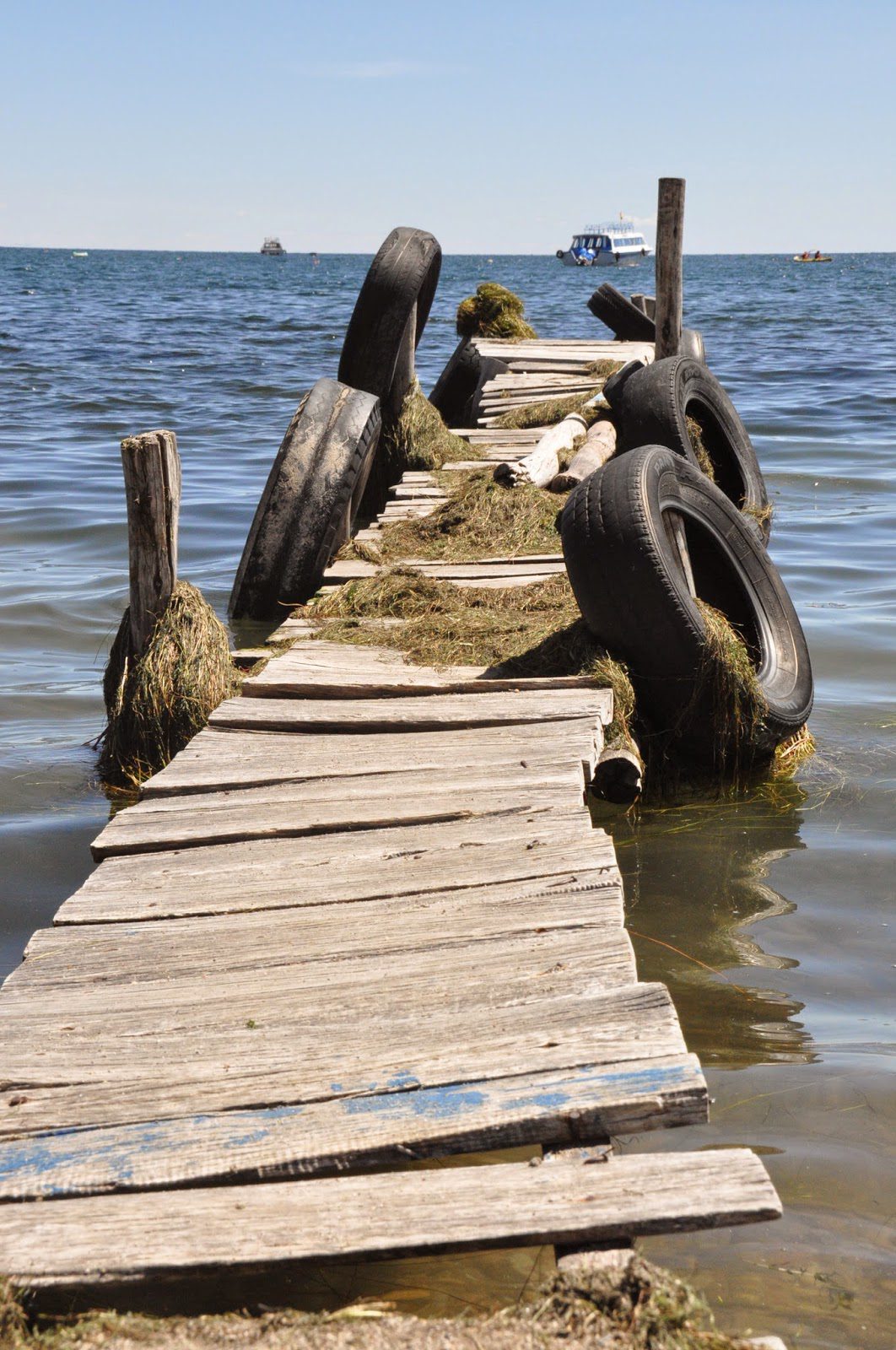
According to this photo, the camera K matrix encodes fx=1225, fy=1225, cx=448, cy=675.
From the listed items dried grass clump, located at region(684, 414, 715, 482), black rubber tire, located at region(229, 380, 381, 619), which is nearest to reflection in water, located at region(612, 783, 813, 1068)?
black rubber tire, located at region(229, 380, 381, 619)

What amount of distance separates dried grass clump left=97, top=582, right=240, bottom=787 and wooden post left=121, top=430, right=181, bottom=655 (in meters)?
0.08

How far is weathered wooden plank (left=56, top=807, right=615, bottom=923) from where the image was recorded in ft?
10.5

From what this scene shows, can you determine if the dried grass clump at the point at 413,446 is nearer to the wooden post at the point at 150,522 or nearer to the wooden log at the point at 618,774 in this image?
the wooden post at the point at 150,522

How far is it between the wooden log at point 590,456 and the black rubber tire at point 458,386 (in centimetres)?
430

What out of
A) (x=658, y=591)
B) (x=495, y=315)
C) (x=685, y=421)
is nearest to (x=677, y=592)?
(x=658, y=591)

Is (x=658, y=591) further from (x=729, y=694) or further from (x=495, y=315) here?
(x=495, y=315)

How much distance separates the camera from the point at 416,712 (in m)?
4.57

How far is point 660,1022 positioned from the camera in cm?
247

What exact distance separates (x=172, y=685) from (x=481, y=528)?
99.7 inches

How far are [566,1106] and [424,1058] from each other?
0.33 metres

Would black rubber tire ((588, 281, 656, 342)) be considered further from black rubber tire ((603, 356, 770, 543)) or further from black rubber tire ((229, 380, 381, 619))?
black rubber tire ((229, 380, 381, 619))

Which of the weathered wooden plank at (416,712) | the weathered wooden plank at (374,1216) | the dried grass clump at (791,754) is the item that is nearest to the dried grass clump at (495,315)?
the dried grass clump at (791,754)

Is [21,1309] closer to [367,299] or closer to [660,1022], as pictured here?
[660,1022]

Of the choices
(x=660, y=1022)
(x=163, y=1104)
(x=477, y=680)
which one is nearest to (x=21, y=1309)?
(x=163, y=1104)
